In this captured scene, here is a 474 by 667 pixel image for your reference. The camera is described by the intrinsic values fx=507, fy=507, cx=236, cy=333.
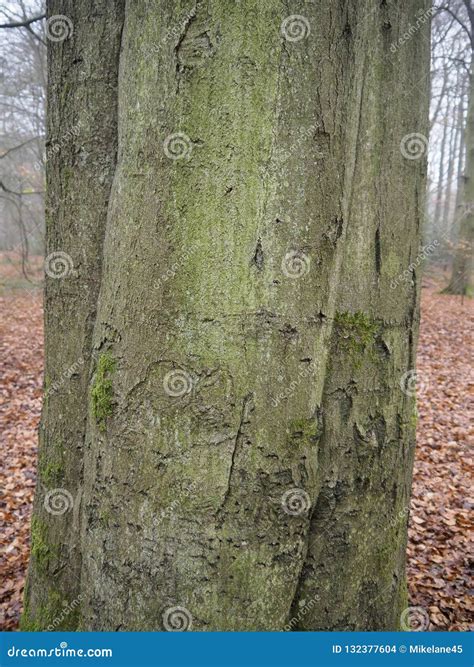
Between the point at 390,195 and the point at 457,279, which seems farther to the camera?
the point at 457,279

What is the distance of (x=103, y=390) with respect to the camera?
178 cm

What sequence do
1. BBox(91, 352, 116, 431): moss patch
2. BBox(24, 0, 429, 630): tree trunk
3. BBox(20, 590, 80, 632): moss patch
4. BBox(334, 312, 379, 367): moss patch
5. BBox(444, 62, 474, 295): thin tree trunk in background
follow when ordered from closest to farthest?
BBox(24, 0, 429, 630): tree trunk
BBox(91, 352, 116, 431): moss patch
BBox(334, 312, 379, 367): moss patch
BBox(20, 590, 80, 632): moss patch
BBox(444, 62, 474, 295): thin tree trunk in background

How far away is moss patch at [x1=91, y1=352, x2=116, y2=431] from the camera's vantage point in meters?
1.76

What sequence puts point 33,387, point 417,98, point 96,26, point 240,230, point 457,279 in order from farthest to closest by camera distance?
point 457,279 → point 33,387 → point 417,98 → point 96,26 → point 240,230

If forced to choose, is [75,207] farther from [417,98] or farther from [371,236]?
[417,98]

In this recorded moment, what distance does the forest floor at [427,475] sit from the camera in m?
3.54

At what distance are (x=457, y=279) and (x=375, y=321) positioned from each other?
1627cm

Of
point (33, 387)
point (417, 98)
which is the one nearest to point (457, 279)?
point (33, 387)

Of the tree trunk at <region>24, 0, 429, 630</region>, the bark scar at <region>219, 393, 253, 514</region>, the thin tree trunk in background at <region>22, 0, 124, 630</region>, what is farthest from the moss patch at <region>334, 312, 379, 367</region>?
the thin tree trunk in background at <region>22, 0, 124, 630</region>

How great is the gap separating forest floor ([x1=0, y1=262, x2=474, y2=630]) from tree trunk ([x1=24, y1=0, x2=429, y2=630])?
80.1 inches

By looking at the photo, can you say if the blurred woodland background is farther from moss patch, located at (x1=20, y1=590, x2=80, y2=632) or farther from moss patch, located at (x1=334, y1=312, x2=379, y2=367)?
moss patch, located at (x1=20, y1=590, x2=80, y2=632)

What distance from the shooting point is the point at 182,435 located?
163 centimetres
